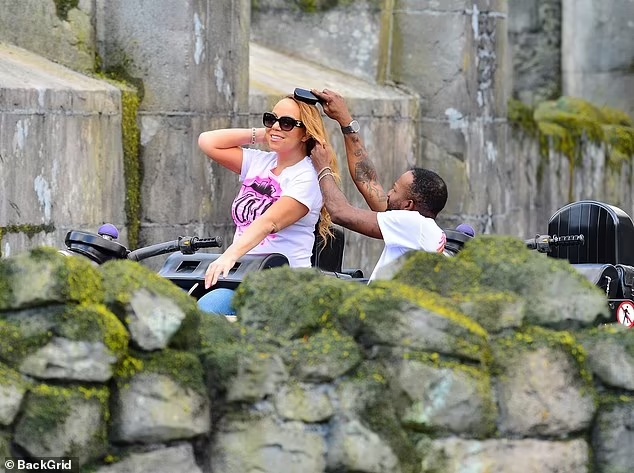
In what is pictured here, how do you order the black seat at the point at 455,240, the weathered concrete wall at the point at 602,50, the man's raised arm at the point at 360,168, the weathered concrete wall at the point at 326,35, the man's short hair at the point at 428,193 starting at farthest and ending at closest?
the weathered concrete wall at the point at 602,50, the weathered concrete wall at the point at 326,35, the black seat at the point at 455,240, the man's raised arm at the point at 360,168, the man's short hair at the point at 428,193

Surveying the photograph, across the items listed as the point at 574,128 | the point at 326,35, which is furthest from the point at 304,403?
the point at 574,128

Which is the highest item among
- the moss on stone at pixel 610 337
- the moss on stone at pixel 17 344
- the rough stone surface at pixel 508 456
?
the moss on stone at pixel 17 344

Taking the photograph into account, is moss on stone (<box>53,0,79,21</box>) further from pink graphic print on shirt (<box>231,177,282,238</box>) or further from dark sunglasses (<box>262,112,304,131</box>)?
dark sunglasses (<box>262,112,304,131</box>)

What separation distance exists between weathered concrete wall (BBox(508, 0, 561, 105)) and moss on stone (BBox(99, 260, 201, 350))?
11.8 metres

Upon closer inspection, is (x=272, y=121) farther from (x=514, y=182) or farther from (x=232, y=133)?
(x=514, y=182)

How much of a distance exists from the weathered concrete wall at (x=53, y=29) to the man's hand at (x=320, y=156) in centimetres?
306

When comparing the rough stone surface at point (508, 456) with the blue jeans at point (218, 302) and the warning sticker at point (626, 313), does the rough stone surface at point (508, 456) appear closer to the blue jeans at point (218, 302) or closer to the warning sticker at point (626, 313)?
the blue jeans at point (218, 302)

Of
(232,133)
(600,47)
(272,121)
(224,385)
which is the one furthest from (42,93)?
(600,47)

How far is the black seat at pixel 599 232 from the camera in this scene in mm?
7211

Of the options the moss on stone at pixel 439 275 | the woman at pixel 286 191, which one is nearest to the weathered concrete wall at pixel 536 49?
the woman at pixel 286 191

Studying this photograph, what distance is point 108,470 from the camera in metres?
3.99

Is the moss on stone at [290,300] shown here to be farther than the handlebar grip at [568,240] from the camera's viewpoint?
No

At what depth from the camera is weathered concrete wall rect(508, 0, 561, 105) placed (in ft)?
51.6

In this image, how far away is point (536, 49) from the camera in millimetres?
15820
